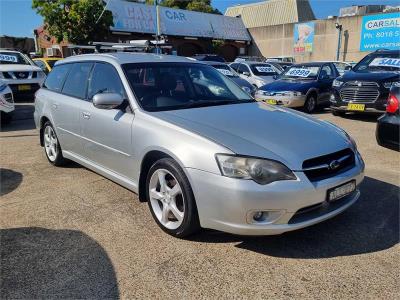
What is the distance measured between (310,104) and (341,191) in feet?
28.0

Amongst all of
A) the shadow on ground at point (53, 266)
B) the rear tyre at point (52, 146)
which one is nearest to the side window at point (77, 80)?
the rear tyre at point (52, 146)

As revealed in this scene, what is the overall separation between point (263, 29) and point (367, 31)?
10.8 meters

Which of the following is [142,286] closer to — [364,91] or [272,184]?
[272,184]

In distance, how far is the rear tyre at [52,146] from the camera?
Answer: 5.59 meters

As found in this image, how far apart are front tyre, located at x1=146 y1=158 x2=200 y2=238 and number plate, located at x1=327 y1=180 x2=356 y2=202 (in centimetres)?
111

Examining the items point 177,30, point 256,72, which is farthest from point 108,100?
point 177,30

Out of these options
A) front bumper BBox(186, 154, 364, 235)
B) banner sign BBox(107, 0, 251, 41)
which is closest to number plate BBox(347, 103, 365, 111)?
front bumper BBox(186, 154, 364, 235)

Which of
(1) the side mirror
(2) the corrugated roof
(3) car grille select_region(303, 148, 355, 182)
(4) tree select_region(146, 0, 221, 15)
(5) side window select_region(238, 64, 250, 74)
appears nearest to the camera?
(3) car grille select_region(303, 148, 355, 182)

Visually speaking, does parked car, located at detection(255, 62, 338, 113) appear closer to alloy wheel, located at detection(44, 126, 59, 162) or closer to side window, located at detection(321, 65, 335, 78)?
side window, located at detection(321, 65, 335, 78)

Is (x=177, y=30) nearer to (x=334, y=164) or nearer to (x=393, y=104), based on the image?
(x=393, y=104)

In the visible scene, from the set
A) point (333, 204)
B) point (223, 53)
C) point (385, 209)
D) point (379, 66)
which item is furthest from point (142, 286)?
point (223, 53)

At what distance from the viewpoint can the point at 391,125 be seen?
5.81 m

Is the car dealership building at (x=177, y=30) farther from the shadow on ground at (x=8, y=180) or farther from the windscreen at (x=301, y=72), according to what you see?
the shadow on ground at (x=8, y=180)

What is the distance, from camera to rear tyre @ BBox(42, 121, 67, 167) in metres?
5.59
